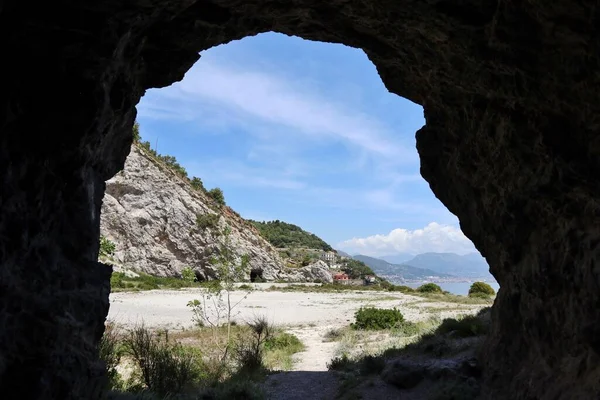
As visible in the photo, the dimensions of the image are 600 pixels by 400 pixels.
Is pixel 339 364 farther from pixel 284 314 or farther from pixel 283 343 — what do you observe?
pixel 284 314


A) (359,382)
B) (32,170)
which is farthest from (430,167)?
(32,170)

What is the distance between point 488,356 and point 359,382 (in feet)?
10.1

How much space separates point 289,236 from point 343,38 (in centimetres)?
12119

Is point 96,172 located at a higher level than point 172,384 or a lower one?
higher

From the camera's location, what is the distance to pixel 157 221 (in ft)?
163

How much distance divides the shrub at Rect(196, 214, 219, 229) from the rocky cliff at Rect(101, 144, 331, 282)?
0.38 feet

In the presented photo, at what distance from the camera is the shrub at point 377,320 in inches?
772

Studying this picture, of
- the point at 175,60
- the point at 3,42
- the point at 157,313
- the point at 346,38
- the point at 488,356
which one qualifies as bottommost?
the point at 157,313

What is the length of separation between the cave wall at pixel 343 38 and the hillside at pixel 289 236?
104522 mm

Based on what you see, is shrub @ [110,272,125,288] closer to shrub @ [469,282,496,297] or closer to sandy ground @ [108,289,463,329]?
sandy ground @ [108,289,463,329]

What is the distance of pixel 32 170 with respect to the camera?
4.97m

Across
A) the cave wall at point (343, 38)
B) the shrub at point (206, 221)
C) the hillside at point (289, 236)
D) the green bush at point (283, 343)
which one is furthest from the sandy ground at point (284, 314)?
the hillside at point (289, 236)

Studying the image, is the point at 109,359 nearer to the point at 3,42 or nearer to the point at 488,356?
the point at 3,42

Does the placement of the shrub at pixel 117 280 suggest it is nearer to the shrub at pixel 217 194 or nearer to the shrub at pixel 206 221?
the shrub at pixel 206 221
